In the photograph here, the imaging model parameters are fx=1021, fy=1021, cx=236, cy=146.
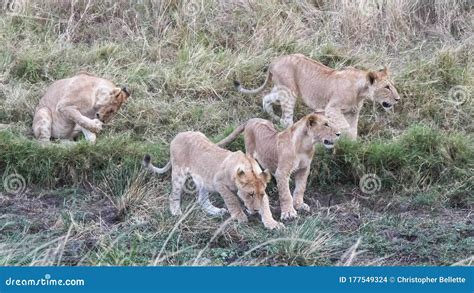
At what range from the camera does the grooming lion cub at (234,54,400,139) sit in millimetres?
9273

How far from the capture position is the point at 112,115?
9.55 meters

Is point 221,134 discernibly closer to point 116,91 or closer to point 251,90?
point 251,90

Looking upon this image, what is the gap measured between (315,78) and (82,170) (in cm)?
238

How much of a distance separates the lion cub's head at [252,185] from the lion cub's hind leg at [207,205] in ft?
1.76

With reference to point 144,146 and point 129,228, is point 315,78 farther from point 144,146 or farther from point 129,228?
point 129,228

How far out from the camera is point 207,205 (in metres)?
8.12

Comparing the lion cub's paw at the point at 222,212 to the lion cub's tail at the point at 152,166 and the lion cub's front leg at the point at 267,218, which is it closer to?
the lion cub's front leg at the point at 267,218

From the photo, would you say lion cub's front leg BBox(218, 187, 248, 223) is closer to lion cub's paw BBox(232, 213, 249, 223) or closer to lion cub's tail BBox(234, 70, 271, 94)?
lion cub's paw BBox(232, 213, 249, 223)

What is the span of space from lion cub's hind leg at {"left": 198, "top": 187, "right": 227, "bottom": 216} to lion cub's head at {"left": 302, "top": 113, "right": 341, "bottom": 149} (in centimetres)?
93

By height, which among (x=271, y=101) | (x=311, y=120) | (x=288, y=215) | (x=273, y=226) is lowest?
(x=271, y=101)

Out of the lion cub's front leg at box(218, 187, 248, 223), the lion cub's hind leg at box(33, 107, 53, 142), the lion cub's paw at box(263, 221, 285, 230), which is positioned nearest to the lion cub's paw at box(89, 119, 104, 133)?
the lion cub's hind leg at box(33, 107, 53, 142)

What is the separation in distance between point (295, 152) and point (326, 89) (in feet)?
4.94

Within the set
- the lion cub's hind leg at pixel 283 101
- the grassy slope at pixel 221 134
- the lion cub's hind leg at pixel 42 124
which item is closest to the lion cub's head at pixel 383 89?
the grassy slope at pixel 221 134

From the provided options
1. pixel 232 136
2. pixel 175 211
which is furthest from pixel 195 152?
pixel 232 136
